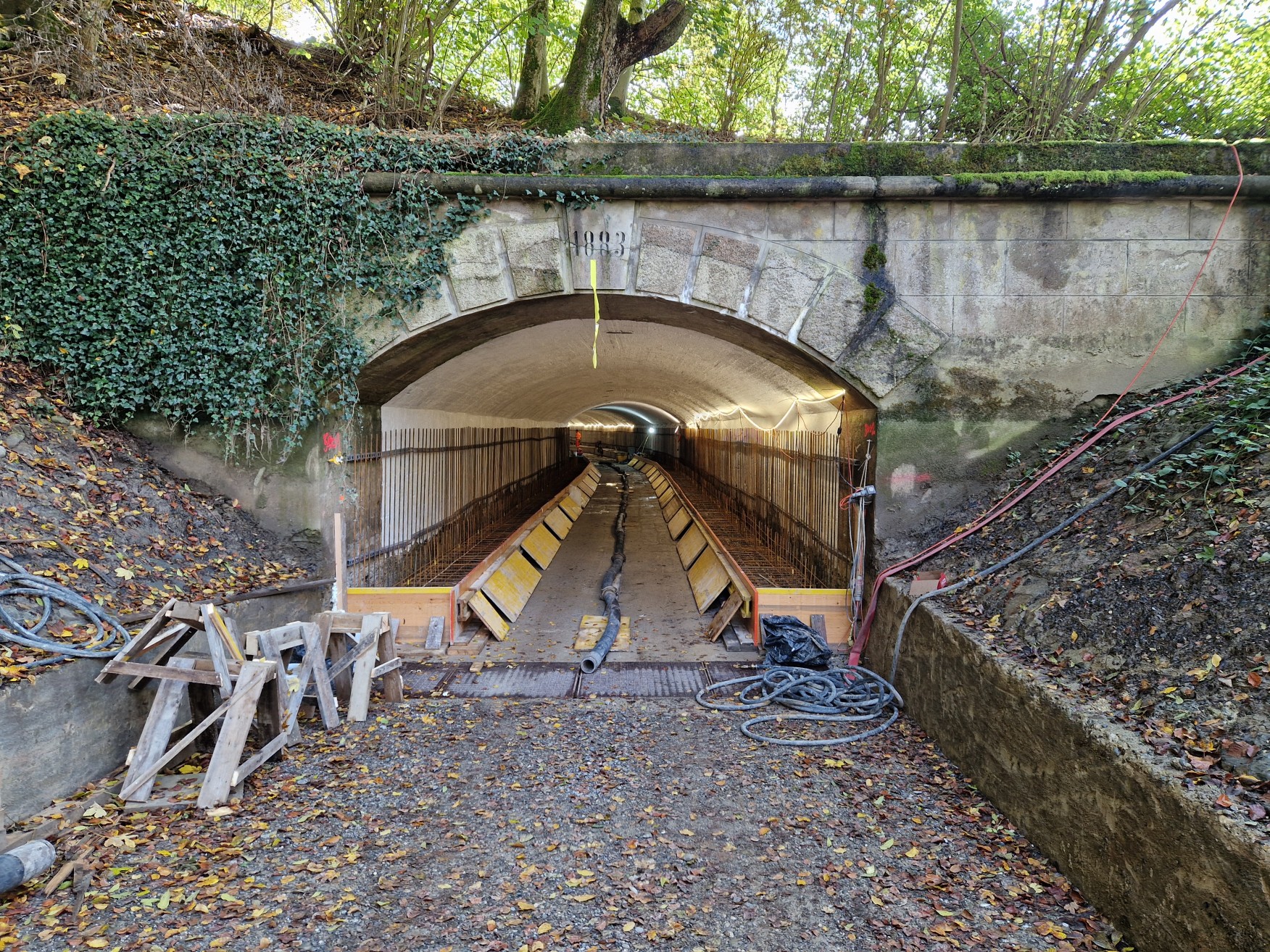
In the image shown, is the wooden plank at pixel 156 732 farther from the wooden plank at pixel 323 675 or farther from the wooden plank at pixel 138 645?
the wooden plank at pixel 323 675

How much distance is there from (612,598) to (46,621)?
5404 millimetres

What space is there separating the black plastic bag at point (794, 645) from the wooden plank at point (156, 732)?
4.47m

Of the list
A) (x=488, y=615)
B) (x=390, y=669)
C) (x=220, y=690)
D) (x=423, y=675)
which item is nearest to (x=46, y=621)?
(x=220, y=690)

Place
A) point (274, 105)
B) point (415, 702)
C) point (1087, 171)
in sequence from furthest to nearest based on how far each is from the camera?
point (274, 105)
point (1087, 171)
point (415, 702)

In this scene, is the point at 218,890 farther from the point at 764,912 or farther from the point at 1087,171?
the point at 1087,171

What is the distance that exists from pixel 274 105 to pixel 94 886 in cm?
726

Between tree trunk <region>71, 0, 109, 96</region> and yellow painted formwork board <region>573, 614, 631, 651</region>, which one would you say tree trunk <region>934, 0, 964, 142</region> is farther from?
tree trunk <region>71, 0, 109, 96</region>

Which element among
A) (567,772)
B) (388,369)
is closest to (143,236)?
(388,369)

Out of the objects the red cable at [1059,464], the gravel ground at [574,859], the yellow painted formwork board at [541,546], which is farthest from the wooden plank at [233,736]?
the yellow painted formwork board at [541,546]

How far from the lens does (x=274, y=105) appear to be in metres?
7.43

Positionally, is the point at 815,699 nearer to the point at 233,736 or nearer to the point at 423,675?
the point at 423,675

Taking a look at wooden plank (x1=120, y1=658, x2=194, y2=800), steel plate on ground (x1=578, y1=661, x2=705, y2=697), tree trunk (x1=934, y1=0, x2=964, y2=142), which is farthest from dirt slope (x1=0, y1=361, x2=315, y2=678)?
tree trunk (x1=934, y1=0, x2=964, y2=142)

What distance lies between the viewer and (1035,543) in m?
5.09

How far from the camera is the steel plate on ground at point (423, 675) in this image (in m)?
5.99
